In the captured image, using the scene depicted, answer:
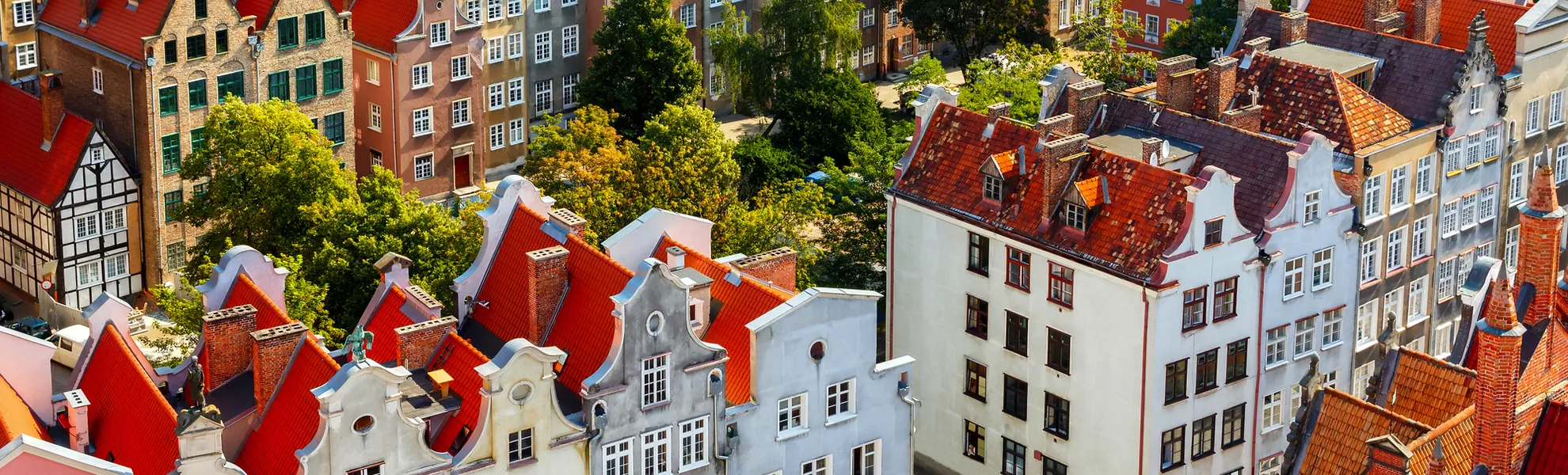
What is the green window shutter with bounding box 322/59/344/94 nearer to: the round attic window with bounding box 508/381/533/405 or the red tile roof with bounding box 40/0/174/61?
the red tile roof with bounding box 40/0/174/61

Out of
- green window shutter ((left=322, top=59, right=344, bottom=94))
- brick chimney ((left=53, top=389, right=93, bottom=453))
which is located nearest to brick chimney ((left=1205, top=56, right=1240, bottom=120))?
brick chimney ((left=53, top=389, right=93, bottom=453))

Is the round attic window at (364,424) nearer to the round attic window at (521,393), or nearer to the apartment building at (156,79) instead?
Answer: the round attic window at (521,393)

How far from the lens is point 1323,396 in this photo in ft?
220

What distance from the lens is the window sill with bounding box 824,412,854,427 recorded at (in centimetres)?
7475

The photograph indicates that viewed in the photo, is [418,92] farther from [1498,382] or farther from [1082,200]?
[1498,382]

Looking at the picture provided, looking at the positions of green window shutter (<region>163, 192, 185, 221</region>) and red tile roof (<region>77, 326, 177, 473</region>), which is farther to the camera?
green window shutter (<region>163, 192, 185, 221</region>)

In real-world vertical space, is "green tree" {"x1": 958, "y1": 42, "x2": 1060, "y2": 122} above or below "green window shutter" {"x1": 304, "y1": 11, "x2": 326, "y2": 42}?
below

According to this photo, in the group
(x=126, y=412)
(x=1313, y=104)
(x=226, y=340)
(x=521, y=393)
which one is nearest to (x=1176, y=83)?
(x=1313, y=104)

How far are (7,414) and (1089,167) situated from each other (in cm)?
4098

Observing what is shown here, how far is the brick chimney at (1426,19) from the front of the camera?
9888 cm

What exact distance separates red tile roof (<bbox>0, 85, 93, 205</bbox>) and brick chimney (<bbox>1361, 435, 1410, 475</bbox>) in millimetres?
70935

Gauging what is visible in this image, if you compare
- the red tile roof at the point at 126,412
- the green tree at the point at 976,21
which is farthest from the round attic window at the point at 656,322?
the green tree at the point at 976,21

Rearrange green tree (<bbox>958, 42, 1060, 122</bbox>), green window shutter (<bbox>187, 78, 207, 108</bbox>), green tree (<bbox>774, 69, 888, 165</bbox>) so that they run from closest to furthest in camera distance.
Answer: green window shutter (<bbox>187, 78, 207, 108</bbox>) < green tree (<bbox>958, 42, 1060, 122</bbox>) < green tree (<bbox>774, 69, 888, 165</bbox>)

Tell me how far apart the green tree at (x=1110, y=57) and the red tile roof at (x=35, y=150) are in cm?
5440
